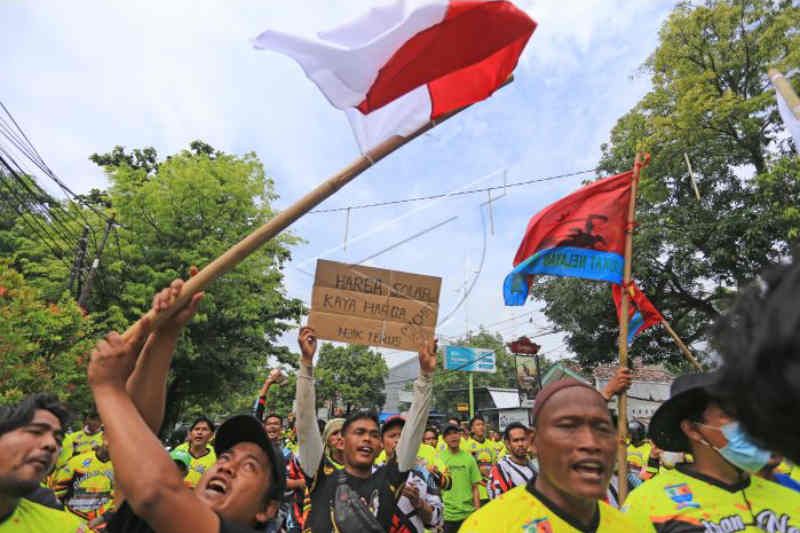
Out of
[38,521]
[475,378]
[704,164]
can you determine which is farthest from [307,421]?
[475,378]

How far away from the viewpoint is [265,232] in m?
2.13

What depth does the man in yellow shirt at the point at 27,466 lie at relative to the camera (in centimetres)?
232

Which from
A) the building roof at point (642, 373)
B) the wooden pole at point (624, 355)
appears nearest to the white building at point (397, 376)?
the building roof at point (642, 373)

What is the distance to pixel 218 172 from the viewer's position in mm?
18766

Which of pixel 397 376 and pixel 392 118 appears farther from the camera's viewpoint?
pixel 397 376

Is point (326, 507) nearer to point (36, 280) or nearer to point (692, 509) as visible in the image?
point (692, 509)

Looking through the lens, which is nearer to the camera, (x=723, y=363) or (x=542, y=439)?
(x=723, y=363)

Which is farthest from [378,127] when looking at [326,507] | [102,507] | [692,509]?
[102,507]

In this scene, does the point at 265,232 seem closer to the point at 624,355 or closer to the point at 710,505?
the point at 710,505

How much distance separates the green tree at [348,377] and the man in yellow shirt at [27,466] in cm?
4685

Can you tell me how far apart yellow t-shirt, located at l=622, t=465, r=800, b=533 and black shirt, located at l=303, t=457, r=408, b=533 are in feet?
4.31

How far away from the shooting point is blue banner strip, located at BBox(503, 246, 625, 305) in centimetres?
471

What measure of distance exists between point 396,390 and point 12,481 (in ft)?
251

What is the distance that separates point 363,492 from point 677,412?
73.3 inches
